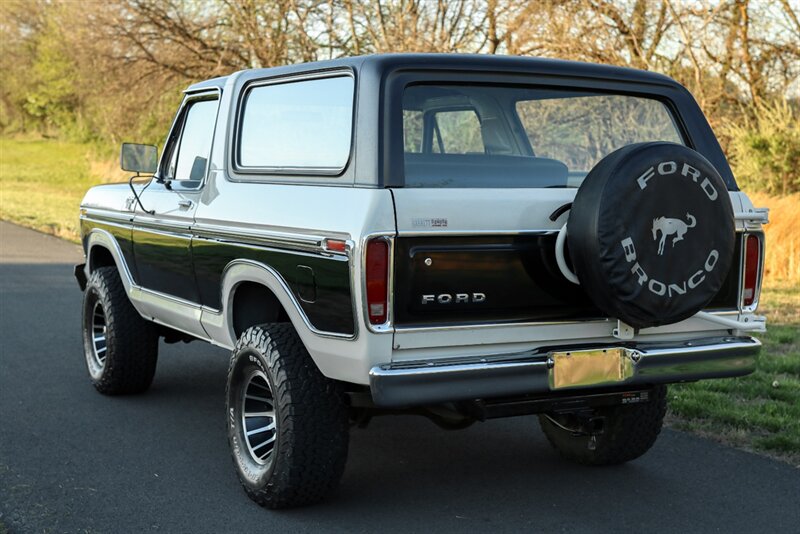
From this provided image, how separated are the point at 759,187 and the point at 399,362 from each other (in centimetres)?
1095

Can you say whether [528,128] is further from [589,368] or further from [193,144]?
[193,144]

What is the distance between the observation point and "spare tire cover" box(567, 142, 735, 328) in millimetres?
4012

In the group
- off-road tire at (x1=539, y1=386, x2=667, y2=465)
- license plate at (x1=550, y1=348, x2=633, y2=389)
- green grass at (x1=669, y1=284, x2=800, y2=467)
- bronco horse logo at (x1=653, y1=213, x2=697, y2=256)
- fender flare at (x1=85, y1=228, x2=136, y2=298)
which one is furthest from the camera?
fender flare at (x1=85, y1=228, x2=136, y2=298)

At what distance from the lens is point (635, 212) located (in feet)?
13.2

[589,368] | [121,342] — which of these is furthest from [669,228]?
[121,342]

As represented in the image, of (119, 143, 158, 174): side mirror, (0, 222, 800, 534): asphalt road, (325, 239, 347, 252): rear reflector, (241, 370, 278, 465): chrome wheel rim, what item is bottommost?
(0, 222, 800, 534): asphalt road

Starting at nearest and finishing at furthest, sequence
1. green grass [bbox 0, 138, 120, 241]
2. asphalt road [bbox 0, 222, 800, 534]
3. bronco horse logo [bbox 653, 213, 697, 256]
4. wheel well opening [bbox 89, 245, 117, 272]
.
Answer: bronco horse logo [bbox 653, 213, 697, 256] < asphalt road [bbox 0, 222, 800, 534] < wheel well opening [bbox 89, 245, 117, 272] < green grass [bbox 0, 138, 120, 241]

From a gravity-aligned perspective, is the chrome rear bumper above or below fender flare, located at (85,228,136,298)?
below

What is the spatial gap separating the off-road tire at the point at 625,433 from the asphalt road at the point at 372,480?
0.25 feet

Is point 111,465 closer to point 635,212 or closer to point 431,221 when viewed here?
point 431,221

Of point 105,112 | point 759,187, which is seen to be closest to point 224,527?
point 759,187

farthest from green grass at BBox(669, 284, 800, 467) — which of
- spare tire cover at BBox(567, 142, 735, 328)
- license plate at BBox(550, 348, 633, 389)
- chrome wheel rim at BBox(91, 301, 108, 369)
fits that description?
chrome wheel rim at BBox(91, 301, 108, 369)

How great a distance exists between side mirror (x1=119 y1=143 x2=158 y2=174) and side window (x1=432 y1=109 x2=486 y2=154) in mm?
2015

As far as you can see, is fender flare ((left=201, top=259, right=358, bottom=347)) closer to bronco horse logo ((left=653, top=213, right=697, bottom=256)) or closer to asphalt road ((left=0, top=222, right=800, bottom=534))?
asphalt road ((left=0, top=222, right=800, bottom=534))
